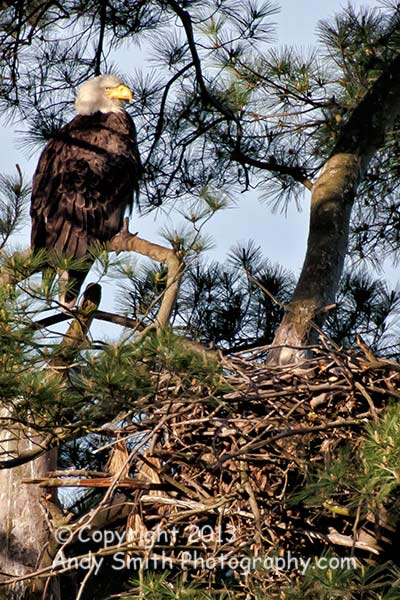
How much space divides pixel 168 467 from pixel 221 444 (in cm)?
22

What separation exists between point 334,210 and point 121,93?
1820 millimetres

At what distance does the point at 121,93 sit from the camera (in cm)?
671

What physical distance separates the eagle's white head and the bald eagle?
4 centimetres

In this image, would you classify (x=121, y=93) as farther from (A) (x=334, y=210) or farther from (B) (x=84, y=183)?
(A) (x=334, y=210)

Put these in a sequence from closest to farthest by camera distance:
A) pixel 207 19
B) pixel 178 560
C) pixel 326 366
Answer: pixel 178 560 < pixel 326 366 < pixel 207 19

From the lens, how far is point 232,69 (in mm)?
6383

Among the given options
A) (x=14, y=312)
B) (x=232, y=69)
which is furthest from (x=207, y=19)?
(x=14, y=312)

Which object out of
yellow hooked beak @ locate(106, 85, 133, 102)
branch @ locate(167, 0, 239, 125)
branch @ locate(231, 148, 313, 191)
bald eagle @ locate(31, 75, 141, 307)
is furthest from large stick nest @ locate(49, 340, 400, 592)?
yellow hooked beak @ locate(106, 85, 133, 102)

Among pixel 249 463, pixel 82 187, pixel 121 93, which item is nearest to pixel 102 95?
pixel 121 93

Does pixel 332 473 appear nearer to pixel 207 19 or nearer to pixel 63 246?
pixel 63 246

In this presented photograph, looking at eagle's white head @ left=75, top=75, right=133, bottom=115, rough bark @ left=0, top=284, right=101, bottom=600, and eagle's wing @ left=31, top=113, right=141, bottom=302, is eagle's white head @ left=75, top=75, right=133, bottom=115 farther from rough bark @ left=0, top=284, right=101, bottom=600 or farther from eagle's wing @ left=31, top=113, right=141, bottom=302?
rough bark @ left=0, top=284, right=101, bottom=600

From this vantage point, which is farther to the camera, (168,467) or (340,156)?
(340,156)

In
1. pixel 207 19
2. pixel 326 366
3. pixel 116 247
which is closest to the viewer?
pixel 326 366

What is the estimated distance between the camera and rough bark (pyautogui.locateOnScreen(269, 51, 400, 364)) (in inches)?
199
